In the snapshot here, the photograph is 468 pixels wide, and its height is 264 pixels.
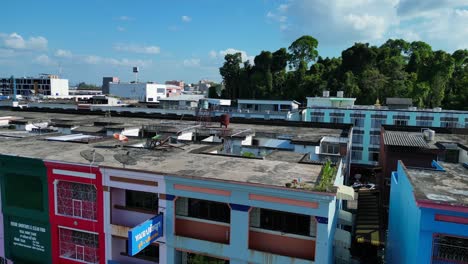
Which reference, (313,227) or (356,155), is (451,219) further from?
(356,155)

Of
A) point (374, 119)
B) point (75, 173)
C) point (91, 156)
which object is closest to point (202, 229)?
point (75, 173)

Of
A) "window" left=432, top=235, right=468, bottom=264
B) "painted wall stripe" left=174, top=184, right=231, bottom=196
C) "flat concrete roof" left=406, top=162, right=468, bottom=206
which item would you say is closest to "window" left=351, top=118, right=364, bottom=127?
"flat concrete roof" left=406, top=162, right=468, bottom=206

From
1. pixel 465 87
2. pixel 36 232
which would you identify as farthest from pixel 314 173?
pixel 465 87

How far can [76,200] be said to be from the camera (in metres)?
16.8

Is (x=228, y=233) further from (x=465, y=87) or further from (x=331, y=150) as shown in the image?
(x=465, y=87)

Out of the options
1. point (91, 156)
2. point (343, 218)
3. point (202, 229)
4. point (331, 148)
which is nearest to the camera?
point (202, 229)

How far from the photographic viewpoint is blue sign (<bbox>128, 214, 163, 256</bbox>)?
42.0 ft

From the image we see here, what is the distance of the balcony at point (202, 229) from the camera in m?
14.8

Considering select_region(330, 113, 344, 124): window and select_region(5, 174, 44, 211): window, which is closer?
select_region(5, 174, 44, 211): window

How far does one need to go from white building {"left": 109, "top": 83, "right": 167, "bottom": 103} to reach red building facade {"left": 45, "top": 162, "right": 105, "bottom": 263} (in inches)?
3904

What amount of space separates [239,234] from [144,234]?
377cm

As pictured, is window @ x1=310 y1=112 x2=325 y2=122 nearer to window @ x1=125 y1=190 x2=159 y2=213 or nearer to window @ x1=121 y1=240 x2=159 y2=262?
window @ x1=121 y1=240 x2=159 y2=262

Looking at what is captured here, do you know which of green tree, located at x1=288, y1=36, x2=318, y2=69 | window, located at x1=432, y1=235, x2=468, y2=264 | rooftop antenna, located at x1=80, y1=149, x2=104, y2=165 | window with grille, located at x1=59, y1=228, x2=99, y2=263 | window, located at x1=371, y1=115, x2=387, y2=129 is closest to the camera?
window, located at x1=432, y1=235, x2=468, y2=264

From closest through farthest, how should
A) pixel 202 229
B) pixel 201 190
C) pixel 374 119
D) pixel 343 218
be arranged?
pixel 201 190 < pixel 202 229 < pixel 343 218 < pixel 374 119
